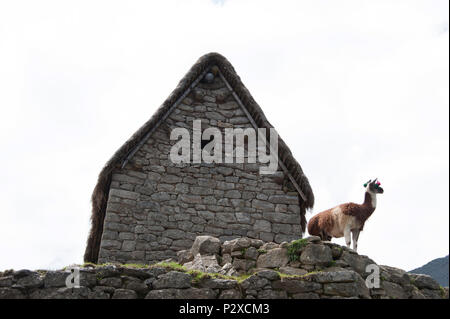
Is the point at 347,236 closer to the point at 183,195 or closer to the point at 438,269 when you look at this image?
the point at 183,195

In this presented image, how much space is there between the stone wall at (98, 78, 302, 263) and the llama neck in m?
1.34

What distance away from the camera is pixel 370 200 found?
8.43 meters

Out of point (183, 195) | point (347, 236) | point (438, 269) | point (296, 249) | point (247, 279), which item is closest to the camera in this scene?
point (247, 279)

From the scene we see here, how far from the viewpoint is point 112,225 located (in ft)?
26.8

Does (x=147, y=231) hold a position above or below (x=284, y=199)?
below

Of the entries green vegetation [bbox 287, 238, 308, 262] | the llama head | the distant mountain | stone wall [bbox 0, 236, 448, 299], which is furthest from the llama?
the distant mountain

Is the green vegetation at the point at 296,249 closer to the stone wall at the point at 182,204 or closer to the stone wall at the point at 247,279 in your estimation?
the stone wall at the point at 247,279

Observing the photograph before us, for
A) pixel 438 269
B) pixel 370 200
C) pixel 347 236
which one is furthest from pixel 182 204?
pixel 438 269

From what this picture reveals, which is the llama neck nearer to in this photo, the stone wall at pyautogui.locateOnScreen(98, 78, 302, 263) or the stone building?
the stone building

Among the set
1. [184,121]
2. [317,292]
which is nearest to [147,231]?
[184,121]

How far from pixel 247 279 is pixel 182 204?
12.3 feet

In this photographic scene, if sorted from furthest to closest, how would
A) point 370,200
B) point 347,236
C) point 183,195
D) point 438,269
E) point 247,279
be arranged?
point 438,269 < point 183,195 < point 370,200 < point 347,236 < point 247,279
